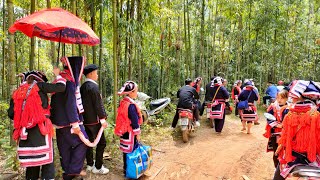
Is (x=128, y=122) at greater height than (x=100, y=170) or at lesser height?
greater

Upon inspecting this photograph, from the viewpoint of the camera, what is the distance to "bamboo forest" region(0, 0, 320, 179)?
16.6 ft

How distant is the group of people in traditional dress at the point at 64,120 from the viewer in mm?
2994

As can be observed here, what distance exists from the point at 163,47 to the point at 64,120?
8.71 meters

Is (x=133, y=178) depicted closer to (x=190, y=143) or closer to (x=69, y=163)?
(x=69, y=163)

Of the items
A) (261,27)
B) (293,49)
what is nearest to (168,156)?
(261,27)

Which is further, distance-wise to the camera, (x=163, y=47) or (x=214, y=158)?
(x=163, y=47)

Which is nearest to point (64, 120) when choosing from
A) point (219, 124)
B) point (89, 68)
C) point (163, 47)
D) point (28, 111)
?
point (28, 111)

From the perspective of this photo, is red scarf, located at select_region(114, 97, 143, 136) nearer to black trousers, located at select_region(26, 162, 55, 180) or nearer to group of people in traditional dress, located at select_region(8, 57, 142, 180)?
group of people in traditional dress, located at select_region(8, 57, 142, 180)

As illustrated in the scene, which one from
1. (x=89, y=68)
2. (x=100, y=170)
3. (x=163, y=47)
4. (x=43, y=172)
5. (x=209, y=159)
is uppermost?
(x=163, y=47)

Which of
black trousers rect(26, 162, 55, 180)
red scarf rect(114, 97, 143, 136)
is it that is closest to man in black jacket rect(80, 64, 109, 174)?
red scarf rect(114, 97, 143, 136)

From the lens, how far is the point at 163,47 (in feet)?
38.4

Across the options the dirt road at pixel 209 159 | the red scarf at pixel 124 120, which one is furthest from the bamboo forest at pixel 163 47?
the red scarf at pixel 124 120

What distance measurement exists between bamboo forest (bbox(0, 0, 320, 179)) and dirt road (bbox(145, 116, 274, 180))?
0.06 m

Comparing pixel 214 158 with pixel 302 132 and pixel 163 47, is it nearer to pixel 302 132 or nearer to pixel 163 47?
pixel 302 132
